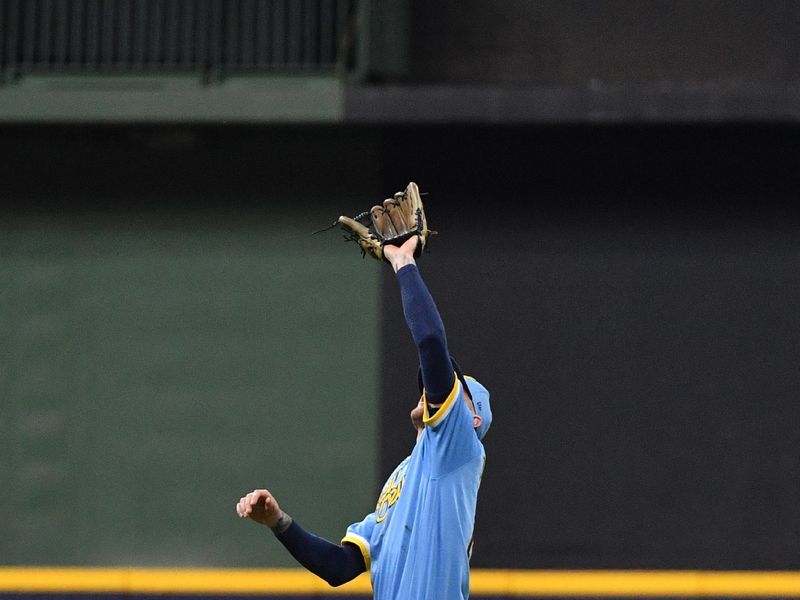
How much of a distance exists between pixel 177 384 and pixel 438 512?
13.6ft

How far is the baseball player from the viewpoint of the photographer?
3523 mm

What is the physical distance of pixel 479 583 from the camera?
22.2 feet

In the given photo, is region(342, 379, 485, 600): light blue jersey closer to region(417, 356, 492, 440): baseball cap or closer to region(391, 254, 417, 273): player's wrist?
region(417, 356, 492, 440): baseball cap

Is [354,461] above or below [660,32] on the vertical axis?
below

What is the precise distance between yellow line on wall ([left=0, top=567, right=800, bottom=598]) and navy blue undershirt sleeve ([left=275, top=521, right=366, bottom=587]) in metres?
2.89

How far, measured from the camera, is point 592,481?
736 centimetres

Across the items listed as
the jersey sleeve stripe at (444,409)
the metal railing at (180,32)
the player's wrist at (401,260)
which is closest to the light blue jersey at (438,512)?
the jersey sleeve stripe at (444,409)

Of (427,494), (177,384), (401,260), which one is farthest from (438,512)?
(177,384)

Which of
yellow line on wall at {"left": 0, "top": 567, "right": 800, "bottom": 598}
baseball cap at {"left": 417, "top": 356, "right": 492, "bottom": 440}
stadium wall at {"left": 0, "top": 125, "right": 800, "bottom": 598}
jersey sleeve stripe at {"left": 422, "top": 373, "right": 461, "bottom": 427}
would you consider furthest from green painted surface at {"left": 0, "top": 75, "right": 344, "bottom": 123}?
jersey sleeve stripe at {"left": 422, "top": 373, "right": 461, "bottom": 427}

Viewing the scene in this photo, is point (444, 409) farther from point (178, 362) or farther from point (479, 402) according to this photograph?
point (178, 362)

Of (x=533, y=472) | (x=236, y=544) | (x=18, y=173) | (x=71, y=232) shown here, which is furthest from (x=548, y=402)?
(x=18, y=173)

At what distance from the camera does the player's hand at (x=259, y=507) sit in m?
3.57

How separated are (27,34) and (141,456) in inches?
107

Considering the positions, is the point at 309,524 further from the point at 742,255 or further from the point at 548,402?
the point at 742,255
